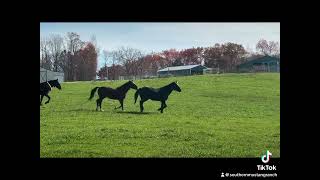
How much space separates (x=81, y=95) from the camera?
8008mm

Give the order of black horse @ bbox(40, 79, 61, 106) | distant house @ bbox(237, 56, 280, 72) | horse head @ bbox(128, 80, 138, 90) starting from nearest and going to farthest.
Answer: distant house @ bbox(237, 56, 280, 72) → black horse @ bbox(40, 79, 61, 106) → horse head @ bbox(128, 80, 138, 90)

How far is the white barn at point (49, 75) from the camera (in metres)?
7.66

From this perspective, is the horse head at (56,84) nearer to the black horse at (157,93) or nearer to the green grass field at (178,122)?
the green grass field at (178,122)

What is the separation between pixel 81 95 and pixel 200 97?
6.23 ft

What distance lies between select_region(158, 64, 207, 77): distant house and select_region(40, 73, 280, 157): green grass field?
86mm

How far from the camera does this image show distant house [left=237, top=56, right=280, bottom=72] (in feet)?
24.7

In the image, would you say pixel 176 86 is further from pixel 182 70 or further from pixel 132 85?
pixel 132 85

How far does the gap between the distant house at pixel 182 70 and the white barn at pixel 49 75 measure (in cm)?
156

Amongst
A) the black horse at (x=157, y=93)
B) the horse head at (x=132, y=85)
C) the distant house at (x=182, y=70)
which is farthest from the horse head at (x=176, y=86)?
the horse head at (x=132, y=85)

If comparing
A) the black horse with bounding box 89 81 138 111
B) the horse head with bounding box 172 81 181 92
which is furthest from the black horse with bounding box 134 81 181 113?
the black horse with bounding box 89 81 138 111

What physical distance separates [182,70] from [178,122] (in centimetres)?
82

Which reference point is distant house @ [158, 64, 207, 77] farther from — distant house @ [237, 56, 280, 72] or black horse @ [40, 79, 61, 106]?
black horse @ [40, 79, 61, 106]
